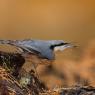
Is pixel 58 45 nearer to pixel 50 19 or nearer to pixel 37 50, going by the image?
pixel 37 50

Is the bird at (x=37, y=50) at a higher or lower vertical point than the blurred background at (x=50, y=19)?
lower

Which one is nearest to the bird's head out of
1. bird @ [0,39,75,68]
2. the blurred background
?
bird @ [0,39,75,68]

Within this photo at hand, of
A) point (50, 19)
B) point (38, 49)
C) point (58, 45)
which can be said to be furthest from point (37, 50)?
point (50, 19)

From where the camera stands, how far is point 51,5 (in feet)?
18.5

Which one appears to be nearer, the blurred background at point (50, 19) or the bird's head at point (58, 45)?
the bird's head at point (58, 45)

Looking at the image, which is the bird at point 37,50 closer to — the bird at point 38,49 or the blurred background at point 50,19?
the bird at point 38,49

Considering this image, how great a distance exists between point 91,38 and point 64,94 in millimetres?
3078

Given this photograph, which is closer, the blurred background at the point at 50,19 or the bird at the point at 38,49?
the bird at the point at 38,49

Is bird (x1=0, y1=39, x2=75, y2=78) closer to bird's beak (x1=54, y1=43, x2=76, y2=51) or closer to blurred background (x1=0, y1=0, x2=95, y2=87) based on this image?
bird's beak (x1=54, y1=43, x2=76, y2=51)

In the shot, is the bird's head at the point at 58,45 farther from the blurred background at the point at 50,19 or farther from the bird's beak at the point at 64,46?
the blurred background at the point at 50,19

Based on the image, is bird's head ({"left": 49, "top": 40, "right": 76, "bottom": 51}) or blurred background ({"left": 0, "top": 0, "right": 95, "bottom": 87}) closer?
bird's head ({"left": 49, "top": 40, "right": 76, "bottom": 51})

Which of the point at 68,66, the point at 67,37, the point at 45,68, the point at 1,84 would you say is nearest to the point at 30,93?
the point at 1,84

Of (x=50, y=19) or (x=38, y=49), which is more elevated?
(x=50, y=19)

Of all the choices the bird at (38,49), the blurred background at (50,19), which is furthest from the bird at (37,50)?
the blurred background at (50,19)
